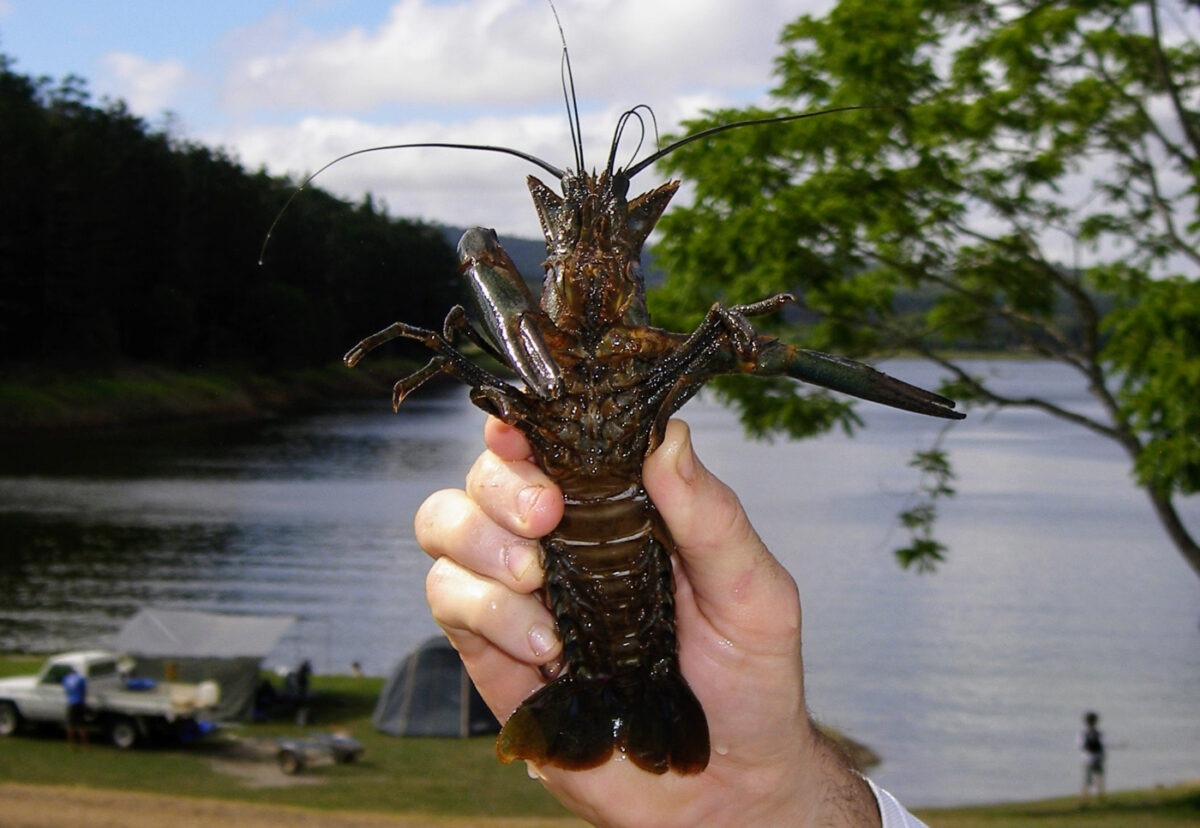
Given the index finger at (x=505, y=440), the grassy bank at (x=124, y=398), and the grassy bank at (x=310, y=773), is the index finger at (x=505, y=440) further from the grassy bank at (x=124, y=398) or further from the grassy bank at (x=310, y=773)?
the grassy bank at (x=124, y=398)

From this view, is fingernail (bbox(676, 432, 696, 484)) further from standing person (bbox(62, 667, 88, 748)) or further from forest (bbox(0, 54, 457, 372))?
standing person (bbox(62, 667, 88, 748))

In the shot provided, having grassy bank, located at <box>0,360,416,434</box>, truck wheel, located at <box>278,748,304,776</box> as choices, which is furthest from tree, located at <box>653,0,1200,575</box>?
grassy bank, located at <box>0,360,416,434</box>

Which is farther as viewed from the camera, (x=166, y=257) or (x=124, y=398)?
(x=124, y=398)

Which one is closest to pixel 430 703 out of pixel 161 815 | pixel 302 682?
pixel 302 682

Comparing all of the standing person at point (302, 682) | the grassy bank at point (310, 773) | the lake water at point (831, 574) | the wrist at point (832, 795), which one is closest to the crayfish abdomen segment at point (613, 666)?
the wrist at point (832, 795)

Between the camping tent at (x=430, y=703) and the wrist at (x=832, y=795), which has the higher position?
the wrist at (x=832, y=795)

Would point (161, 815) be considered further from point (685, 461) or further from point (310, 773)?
point (685, 461)
